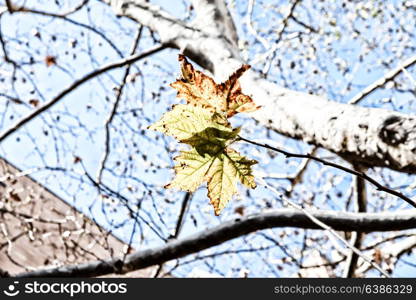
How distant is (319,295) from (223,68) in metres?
1.32

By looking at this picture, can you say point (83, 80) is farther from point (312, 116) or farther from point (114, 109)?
point (312, 116)

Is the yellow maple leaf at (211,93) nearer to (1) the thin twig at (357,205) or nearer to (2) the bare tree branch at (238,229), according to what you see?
(2) the bare tree branch at (238,229)

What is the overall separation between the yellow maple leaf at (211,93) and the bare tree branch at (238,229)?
113cm

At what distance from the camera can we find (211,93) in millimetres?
652

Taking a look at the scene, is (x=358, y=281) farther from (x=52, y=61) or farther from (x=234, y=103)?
(x=52, y=61)

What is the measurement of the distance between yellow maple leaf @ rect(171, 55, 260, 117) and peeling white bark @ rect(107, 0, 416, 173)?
60cm

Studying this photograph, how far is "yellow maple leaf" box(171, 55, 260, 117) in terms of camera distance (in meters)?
0.64

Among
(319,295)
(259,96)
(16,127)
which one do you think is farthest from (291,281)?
(16,127)

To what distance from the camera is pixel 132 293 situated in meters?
2.61

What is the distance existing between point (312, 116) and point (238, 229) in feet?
2.32

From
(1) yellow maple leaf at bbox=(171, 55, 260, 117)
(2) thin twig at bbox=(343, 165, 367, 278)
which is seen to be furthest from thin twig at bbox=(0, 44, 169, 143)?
(1) yellow maple leaf at bbox=(171, 55, 260, 117)

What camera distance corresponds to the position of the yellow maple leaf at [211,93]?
64 cm

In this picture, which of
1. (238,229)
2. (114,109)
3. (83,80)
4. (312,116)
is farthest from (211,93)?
(114,109)

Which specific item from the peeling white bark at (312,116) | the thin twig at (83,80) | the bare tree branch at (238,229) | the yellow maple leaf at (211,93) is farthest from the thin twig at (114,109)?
the yellow maple leaf at (211,93)
